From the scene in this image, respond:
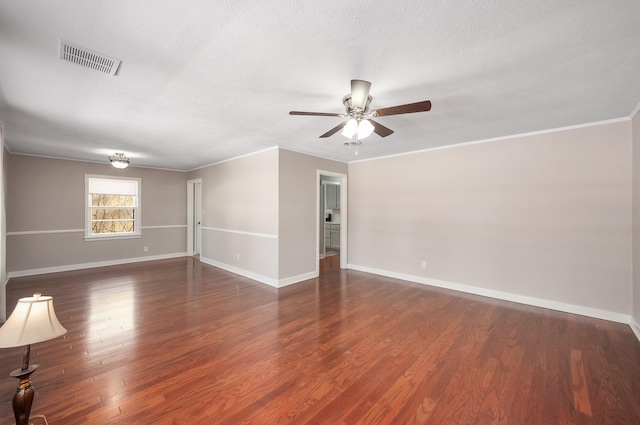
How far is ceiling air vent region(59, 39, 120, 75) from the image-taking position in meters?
1.79

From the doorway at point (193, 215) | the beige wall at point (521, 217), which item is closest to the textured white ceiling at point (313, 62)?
the beige wall at point (521, 217)

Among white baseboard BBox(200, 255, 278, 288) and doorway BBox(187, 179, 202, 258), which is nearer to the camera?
white baseboard BBox(200, 255, 278, 288)

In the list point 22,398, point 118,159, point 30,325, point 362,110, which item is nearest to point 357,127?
point 362,110

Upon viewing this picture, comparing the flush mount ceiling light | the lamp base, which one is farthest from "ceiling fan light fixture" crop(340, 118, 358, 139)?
the flush mount ceiling light

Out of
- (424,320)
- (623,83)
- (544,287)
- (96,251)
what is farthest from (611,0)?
(96,251)

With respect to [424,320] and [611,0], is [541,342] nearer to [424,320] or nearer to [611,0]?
[424,320]

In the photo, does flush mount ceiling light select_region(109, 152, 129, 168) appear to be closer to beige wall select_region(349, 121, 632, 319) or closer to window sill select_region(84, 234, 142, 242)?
window sill select_region(84, 234, 142, 242)

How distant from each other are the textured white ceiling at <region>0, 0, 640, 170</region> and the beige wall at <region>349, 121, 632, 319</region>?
1.91 feet

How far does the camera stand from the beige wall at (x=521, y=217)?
3262 millimetres

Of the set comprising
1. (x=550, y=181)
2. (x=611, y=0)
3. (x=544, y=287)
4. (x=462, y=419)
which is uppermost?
(x=611, y=0)

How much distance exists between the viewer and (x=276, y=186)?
4613 mm

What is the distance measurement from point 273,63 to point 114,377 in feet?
9.25

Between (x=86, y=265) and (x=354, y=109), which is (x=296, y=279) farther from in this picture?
(x=86, y=265)

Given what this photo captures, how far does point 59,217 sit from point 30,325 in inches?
240
